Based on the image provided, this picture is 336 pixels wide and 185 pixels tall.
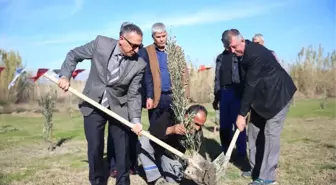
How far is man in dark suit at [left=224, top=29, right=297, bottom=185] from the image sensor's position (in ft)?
16.4

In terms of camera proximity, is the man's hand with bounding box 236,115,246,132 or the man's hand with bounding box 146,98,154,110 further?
the man's hand with bounding box 146,98,154,110

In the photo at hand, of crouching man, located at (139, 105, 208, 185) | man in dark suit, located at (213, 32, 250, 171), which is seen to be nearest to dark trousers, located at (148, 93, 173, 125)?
crouching man, located at (139, 105, 208, 185)

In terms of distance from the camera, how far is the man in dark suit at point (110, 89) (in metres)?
4.54

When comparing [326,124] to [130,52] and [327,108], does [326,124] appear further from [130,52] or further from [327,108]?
[130,52]

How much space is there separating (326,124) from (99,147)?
8.17 m

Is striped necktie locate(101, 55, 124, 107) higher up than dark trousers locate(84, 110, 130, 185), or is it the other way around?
striped necktie locate(101, 55, 124, 107)

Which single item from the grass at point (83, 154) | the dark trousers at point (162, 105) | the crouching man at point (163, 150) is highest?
the dark trousers at point (162, 105)

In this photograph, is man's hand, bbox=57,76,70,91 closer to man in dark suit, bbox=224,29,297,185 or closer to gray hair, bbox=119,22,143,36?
gray hair, bbox=119,22,143,36

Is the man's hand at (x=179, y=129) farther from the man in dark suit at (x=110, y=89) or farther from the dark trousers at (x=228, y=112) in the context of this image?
the dark trousers at (x=228, y=112)

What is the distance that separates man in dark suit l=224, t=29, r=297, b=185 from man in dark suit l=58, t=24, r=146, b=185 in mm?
1426

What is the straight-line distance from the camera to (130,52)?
445cm

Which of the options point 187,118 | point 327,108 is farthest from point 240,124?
point 327,108

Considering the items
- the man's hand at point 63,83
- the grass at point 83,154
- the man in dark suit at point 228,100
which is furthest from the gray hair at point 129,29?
the man in dark suit at point 228,100

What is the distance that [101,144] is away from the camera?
473cm
